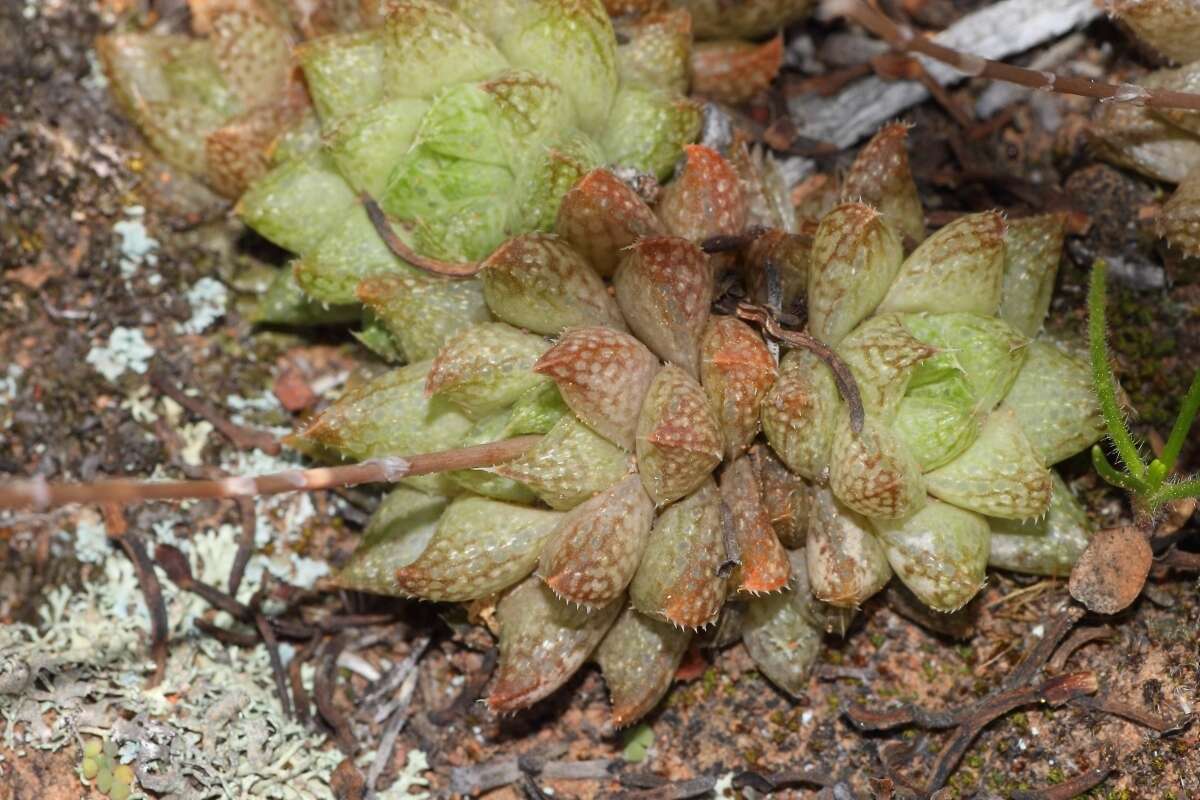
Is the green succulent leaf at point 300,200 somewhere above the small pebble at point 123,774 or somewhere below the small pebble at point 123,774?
above

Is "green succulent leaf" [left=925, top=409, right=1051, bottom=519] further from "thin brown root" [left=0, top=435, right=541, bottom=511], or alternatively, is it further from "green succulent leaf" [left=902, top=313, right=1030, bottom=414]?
"thin brown root" [left=0, top=435, right=541, bottom=511]

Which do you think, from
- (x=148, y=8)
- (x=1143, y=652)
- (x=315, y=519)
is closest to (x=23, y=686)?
(x=315, y=519)

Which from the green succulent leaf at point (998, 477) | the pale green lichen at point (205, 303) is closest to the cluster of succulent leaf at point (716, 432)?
the green succulent leaf at point (998, 477)

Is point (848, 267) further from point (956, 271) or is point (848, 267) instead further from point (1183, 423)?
point (1183, 423)

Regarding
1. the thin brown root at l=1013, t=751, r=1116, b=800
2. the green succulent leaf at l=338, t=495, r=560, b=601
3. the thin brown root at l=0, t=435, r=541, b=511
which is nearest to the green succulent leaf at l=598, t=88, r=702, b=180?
the thin brown root at l=0, t=435, r=541, b=511

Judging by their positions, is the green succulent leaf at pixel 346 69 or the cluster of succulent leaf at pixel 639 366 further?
the green succulent leaf at pixel 346 69

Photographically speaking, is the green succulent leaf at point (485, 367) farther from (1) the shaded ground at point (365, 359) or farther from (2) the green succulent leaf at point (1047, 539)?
(2) the green succulent leaf at point (1047, 539)

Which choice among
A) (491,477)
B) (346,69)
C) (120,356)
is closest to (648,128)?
(346,69)
